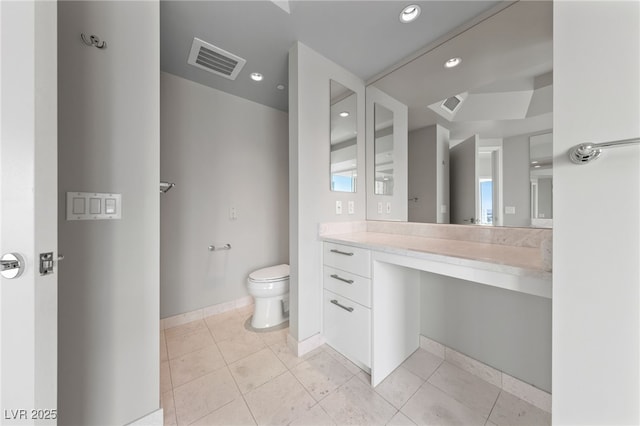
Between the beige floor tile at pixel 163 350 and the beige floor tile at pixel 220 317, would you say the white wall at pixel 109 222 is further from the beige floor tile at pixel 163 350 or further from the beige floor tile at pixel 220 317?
the beige floor tile at pixel 220 317

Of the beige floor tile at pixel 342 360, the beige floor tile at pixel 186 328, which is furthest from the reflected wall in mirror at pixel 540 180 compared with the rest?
the beige floor tile at pixel 186 328

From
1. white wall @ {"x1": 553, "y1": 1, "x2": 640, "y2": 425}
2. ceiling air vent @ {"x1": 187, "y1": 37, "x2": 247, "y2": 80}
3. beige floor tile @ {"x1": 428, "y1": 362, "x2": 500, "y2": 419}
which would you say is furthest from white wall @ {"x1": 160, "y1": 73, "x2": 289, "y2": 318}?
white wall @ {"x1": 553, "y1": 1, "x2": 640, "y2": 425}

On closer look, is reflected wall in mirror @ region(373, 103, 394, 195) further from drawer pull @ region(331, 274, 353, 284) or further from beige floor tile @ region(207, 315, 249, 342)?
beige floor tile @ region(207, 315, 249, 342)

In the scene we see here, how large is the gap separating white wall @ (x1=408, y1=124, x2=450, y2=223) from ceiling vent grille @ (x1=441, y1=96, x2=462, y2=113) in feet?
0.43

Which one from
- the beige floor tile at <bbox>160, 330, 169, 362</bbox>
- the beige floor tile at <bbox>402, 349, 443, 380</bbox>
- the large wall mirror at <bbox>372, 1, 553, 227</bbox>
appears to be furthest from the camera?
the beige floor tile at <bbox>160, 330, 169, 362</bbox>

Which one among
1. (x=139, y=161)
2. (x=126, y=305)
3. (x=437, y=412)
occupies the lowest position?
(x=437, y=412)

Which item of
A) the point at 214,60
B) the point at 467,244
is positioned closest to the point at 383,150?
the point at 467,244

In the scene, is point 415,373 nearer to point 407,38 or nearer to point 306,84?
point 306,84

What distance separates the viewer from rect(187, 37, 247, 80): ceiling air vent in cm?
165

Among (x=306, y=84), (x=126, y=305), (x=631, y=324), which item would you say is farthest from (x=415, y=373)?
(x=306, y=84)

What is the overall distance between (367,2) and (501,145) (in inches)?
47.5

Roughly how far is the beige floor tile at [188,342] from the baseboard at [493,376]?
1.76 meters

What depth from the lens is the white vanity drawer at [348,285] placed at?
1365mm

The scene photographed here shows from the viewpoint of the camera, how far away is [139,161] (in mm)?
1009
